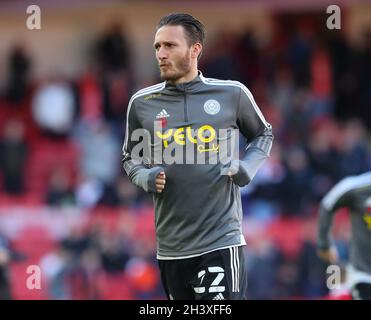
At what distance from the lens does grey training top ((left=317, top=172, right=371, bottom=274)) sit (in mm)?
9664

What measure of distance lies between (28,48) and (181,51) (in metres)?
14.5

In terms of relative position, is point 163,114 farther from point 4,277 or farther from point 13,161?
point 13,161

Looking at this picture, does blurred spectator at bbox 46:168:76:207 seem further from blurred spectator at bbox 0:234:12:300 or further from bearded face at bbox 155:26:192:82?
bearded face at bbox 155:26:192:82

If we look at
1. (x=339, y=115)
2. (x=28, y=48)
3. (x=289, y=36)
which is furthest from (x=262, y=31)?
(x=28, y=48)

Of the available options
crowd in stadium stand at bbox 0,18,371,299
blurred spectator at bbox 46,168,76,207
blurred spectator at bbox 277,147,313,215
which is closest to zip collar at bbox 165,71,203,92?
crowd in stadium stand at bbox 0,18,371,299

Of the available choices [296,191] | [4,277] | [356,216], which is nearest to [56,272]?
[296,191]

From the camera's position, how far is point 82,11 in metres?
22.0

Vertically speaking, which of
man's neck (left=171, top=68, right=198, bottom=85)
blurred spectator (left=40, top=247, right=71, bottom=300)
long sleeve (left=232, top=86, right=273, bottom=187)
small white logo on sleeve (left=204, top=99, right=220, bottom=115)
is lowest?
blurred spectator (left=40, top=247, right=71, bottom=300)

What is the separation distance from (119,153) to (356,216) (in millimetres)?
9264

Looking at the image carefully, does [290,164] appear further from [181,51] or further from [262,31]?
[181,51]

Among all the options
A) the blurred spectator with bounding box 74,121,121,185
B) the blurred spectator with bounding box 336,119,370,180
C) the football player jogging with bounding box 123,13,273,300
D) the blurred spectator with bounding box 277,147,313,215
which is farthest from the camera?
the blurred spectator with bounding box 74,121,121,185

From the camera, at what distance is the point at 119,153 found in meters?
18.6

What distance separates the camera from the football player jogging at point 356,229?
9.61m

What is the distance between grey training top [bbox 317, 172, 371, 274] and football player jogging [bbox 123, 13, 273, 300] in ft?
8.02
